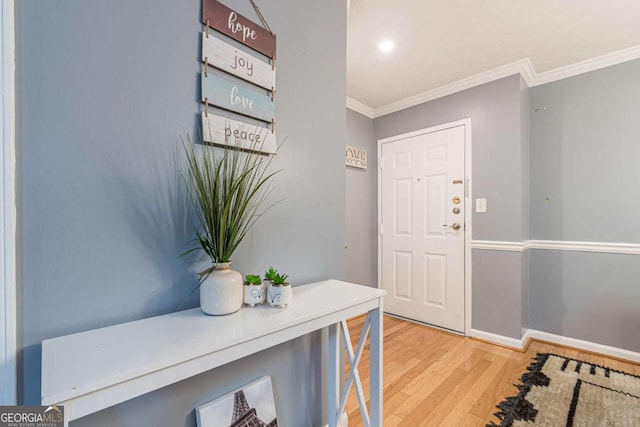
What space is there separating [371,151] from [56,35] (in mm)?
2847

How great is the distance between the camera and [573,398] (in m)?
1.56

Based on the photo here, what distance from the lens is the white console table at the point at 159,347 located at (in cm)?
46

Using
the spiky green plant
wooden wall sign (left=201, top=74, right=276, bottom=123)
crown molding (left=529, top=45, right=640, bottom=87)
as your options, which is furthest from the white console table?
crown molding (left=529, top=45, right=640, bottom=87)

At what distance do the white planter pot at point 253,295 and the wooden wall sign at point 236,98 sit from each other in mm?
584

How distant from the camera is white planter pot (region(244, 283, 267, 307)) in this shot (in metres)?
0.83

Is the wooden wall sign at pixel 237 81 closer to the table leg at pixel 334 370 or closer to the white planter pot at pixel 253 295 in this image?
the white planter pot at pixel 253 295

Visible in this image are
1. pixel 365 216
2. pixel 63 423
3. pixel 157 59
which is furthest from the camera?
pixel 365 216

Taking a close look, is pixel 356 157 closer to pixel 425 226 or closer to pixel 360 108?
pixel 360 108

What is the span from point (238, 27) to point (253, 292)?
0.88 meters

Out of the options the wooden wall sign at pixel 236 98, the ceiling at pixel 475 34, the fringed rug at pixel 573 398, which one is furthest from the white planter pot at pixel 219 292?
the ceiling at pixel 475 34

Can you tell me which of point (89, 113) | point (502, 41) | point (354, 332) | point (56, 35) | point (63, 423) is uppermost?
point (502, 41)

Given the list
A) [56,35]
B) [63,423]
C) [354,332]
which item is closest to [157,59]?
[56,35]

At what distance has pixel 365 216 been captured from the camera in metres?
3.10

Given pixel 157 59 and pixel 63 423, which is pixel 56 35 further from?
pixel 63 423
